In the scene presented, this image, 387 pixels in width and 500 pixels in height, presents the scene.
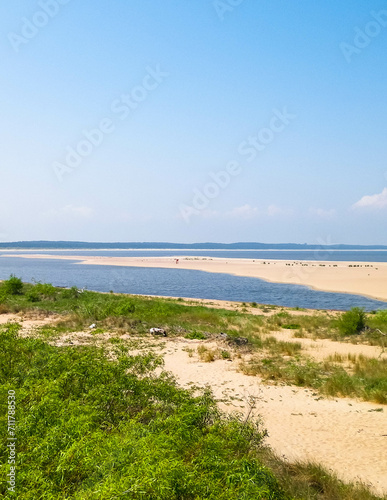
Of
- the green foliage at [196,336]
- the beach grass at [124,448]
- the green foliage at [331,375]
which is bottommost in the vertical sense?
the green foliage at [196,336]

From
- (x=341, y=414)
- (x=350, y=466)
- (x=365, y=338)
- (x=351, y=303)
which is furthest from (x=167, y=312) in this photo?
(x=351, y=303)

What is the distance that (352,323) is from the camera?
76.9 ft

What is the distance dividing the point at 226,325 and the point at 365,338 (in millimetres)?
8439

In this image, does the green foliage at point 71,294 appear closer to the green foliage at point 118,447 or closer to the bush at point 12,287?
the bush at point 12,287

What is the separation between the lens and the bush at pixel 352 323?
919 inches

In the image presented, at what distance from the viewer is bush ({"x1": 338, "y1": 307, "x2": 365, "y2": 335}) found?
919 inches

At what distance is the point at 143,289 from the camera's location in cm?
5247

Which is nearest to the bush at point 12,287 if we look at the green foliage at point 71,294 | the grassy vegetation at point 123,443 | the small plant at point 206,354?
the green foliage at point 71,294

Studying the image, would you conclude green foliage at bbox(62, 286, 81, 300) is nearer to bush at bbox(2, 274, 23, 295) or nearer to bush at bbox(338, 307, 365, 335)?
bush at bbox(2, 274, 23, 295)

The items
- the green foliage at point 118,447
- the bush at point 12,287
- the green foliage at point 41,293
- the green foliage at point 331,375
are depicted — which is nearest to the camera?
the green foliage at point 118,447

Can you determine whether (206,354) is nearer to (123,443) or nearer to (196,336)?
(196,336)

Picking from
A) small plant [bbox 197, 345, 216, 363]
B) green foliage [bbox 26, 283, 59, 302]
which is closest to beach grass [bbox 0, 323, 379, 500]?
small plant [bbox 197, 345, 216, 363]

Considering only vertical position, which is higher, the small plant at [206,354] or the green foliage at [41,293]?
the green foliage at [41,293]

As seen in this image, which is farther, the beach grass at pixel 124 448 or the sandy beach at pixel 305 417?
the sandy beach at pixel 305 417
